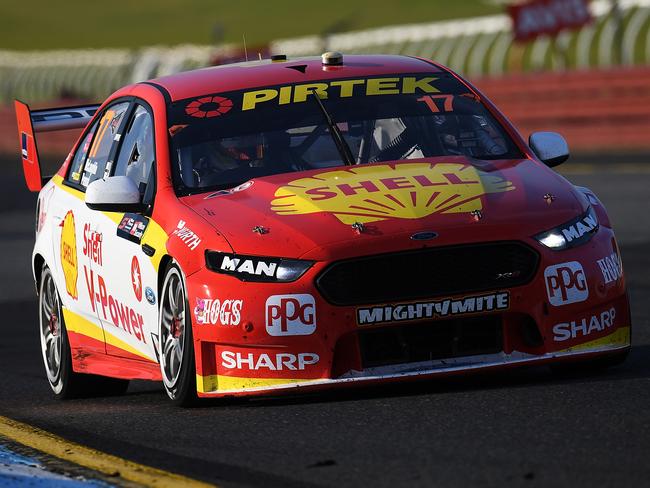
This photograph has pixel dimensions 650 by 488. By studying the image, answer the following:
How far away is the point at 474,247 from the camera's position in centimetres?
680

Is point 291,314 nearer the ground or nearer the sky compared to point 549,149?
nearer the ground

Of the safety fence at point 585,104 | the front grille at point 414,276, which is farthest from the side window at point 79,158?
the safety fence at point 585,104

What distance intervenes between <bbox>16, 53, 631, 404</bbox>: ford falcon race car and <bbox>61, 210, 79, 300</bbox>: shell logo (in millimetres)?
30

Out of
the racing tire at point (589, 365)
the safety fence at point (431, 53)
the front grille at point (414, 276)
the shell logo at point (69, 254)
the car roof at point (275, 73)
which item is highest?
the car roof at point (275, 73)

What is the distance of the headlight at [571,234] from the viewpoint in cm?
692

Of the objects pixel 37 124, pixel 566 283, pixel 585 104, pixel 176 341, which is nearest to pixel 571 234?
pixel 566 283

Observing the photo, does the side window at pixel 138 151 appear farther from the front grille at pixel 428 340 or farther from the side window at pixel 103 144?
the front grille at pixel 428 340

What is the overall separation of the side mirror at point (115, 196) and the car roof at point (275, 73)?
0.67 m

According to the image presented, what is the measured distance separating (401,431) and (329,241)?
3.21 feet

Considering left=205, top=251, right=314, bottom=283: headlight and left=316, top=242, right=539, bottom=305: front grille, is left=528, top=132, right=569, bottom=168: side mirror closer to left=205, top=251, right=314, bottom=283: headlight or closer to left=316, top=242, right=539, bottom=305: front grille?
left=316, top=242, right=539, bottom=305: front grille

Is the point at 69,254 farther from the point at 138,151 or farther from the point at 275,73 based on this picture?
the point at 275,73

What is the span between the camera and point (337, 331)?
264 inches

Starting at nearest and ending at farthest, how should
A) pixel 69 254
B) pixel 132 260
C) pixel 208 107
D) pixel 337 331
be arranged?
pixel 337 331 → pixel 132 260 → pixel 208 107 → pixel 69 254

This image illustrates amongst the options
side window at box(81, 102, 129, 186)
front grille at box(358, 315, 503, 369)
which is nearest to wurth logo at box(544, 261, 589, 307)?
front grille at box(358, 315, 503, 369)
